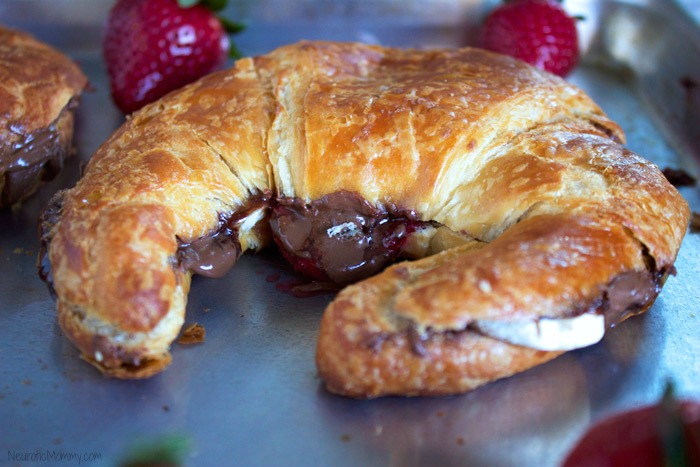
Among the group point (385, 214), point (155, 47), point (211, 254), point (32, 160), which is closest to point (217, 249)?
point (211, 254)

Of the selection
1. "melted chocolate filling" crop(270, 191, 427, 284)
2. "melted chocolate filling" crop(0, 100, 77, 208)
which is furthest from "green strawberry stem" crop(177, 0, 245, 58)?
"melted chocolate filling" crop(270, 191, 427, 284)

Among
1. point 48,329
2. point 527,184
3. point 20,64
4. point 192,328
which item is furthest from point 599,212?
point 20,64

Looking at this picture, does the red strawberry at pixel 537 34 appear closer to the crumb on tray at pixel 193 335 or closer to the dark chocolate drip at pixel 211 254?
the dark chocolate drip at pixel 211 254

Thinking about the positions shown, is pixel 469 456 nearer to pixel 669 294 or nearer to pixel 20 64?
pixel 669 294

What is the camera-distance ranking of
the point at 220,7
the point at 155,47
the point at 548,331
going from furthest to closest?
1. the point at 220,7
2. the point at 155,47
3. the point at 548,331

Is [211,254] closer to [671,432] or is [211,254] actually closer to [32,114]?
[32,114]

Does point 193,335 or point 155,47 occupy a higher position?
point 155,47
